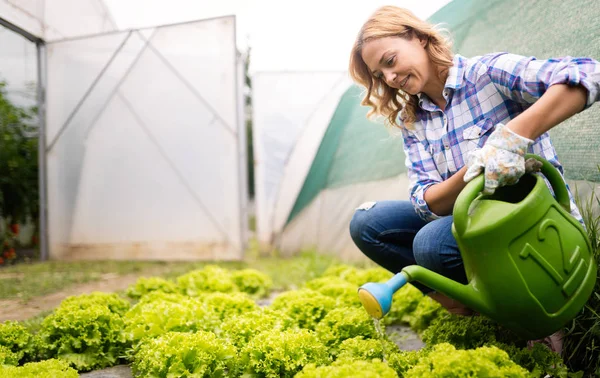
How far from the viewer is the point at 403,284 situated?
1.41 meters

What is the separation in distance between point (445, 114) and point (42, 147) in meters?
5.04

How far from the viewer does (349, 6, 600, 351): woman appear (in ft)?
4.87

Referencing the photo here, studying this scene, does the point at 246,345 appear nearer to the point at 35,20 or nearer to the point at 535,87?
the point at 535,87

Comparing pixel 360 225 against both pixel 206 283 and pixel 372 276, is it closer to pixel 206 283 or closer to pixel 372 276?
pixel 372 276

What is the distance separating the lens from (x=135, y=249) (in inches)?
225

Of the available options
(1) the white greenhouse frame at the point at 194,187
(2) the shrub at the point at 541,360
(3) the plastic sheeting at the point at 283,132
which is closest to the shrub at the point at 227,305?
(2) the shrub at the point at 541,360

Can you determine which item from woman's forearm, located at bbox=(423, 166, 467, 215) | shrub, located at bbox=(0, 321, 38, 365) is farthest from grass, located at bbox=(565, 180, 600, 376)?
shrub, located at bbox=(0, 321, 38, 365)

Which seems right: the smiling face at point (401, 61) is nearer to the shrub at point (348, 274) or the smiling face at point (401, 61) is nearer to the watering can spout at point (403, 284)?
the watering can spout at point (403, 284)

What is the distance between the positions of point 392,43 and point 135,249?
15.2 ft

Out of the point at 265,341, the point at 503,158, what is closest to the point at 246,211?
the point at 265,341

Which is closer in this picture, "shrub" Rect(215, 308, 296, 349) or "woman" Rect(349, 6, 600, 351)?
"woman" Rect(349, 6, 600, 351)

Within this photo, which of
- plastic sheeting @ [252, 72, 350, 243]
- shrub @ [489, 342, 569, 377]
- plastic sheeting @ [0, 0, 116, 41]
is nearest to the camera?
shrub @ [489, 342, 569, 377]

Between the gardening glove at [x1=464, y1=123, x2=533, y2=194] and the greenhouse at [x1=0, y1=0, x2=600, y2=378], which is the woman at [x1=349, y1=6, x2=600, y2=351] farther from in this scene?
the greenhouse at [x1=0, y1=0, x2=600, y2=378]

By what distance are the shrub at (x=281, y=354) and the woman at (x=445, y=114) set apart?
1.74 feet
